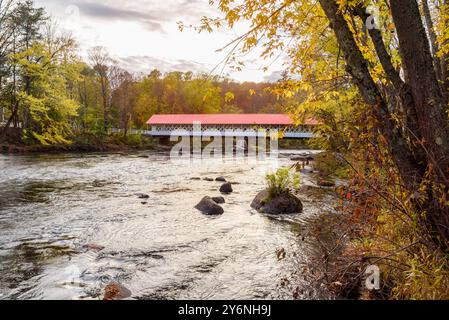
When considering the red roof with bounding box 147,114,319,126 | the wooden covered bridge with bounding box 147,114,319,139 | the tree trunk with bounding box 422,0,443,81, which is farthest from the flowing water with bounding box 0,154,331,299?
the wooden covered bridge with bounding box 147,114,319,139

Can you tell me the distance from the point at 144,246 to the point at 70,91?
4327 centimetres

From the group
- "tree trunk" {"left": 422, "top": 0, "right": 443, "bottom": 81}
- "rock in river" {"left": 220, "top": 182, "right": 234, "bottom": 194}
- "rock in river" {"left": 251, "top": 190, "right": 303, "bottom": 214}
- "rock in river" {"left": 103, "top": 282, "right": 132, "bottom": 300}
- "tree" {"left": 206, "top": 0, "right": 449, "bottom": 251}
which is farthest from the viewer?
"rock in river" {"left": 220, "top": 182, "right": 234, "bottom": 194}

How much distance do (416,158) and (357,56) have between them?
50.9 inches

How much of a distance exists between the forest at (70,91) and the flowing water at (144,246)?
282 centimetres

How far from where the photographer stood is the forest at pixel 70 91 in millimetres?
16766

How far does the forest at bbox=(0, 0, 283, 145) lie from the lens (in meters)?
16.8

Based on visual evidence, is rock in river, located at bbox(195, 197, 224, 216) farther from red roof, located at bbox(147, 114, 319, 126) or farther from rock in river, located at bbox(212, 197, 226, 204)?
red roof, located at bbox(147, 114, 319, 126)

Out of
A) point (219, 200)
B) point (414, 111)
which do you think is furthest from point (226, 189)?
point (414, 111)

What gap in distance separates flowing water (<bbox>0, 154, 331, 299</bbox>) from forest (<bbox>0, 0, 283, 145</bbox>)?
2819 millimetres

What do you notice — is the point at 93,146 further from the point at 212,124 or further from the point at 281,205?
the point at 281,205

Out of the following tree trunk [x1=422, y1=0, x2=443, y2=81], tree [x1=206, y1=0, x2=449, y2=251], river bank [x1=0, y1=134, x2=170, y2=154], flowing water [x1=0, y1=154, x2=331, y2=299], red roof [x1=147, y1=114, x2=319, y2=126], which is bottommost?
flowing water [x1=0, y1=154, x2=331, y2=299]

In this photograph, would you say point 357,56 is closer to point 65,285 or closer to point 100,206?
point 65,285

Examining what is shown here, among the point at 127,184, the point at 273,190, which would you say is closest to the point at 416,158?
the point at 273,190

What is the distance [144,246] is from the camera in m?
7.20
